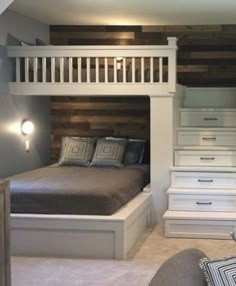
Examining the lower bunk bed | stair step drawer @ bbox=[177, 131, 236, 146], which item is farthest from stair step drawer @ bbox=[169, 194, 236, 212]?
stair step drawer @ bbox=[177, 131, 236, 146]

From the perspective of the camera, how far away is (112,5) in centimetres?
554

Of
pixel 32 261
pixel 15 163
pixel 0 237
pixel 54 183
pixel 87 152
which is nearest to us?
pixel 0 237

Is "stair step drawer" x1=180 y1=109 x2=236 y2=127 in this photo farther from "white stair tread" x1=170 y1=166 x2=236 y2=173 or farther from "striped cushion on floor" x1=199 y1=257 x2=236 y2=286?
"striped cushion on floor" x1=199 y1=257 x2=236 y2=286

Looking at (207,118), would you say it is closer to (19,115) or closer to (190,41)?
(190,41)

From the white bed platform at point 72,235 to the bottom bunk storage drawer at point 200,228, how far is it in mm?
706

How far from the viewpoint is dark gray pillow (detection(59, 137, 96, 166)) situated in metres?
6.52

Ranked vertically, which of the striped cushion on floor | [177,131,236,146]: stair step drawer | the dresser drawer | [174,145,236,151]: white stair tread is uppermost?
[177,131,236,146]: stair step drawer

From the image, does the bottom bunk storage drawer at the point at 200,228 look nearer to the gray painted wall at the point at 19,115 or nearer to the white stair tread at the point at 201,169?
the white stair tread at the point at 201,169

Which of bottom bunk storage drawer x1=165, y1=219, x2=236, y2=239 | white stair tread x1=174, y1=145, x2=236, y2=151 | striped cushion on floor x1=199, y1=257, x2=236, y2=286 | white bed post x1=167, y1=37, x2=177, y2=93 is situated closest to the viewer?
striped cushion on floor x1=199, y1=257, x2=236, y2=286

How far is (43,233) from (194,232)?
1.49 m

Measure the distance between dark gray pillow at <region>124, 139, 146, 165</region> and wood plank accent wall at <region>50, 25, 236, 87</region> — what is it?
3.65 ft

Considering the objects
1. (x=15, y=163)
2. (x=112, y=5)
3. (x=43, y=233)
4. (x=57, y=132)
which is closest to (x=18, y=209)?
(x=43, y=233)

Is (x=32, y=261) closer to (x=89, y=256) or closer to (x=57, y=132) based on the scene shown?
(x=89, y=256)

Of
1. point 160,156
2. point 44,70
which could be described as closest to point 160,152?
point 160,156
